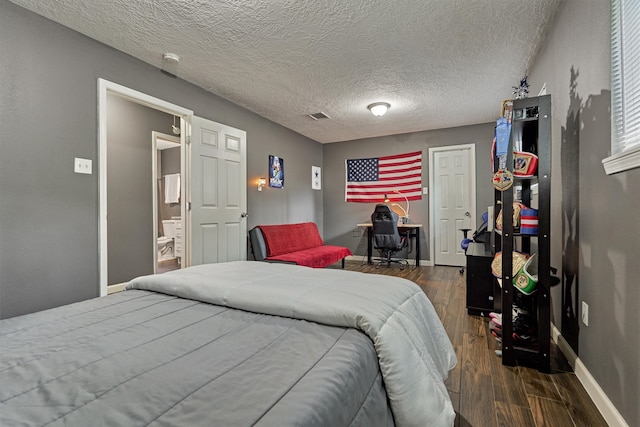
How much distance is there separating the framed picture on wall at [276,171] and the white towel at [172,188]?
2.34 metres

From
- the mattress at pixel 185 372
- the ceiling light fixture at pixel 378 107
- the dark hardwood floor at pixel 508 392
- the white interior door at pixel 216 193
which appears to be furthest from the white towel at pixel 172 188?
the dark hardwood floor at pixel 508 392

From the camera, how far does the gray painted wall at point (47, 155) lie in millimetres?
2043

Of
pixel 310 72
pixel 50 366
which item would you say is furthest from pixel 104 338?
pixel 310 72

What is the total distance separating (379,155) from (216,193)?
3.37 m

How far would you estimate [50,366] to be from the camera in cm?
76

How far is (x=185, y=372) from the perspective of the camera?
0.73 m

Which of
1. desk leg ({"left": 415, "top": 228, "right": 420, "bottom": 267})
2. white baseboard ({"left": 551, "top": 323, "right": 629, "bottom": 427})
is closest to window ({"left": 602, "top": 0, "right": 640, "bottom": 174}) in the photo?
A: white baseboard ({"left": 551, "top": 323, "right": 629, "bottom": 427})

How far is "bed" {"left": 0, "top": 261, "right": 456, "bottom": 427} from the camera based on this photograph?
607mm

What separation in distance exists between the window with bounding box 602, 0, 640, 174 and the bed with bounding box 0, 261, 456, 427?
1.12 metres

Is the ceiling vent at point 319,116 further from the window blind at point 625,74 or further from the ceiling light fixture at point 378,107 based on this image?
the window blind at point 625,74

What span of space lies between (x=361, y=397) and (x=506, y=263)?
153cm

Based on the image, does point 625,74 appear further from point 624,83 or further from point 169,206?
point 169,206

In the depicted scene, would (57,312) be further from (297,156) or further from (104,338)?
A: (297,156)

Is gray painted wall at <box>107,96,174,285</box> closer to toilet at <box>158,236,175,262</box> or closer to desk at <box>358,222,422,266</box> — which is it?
toilet at <box>158,236,175,262</box>
